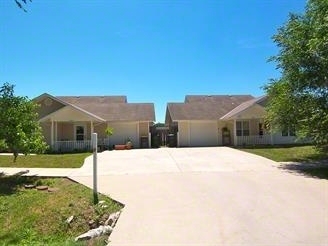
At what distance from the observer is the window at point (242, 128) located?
35.8m

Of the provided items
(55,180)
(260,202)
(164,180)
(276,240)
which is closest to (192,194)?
(260,202)

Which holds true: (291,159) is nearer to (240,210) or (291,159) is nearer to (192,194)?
(192,194)

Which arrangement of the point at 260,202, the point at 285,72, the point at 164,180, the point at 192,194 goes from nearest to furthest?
the point at 260,202, the point at 192,194, the point at 164,180, the point at 285,72

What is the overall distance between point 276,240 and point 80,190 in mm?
7799

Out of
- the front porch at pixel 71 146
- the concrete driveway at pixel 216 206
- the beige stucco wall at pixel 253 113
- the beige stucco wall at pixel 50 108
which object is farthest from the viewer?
the beige stucco wall at pixel 50 108

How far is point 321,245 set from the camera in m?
6.75

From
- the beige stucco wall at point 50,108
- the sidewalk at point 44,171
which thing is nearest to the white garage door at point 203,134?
the beige stucco wall at point 50,108

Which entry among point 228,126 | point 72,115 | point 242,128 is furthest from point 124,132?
point 242,128

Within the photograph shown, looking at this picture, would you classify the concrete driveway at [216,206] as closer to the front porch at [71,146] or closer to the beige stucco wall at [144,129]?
the front porch at [71,146]

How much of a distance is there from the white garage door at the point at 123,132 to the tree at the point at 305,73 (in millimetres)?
17239

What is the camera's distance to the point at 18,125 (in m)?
16.5

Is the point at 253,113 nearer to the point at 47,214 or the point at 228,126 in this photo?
the point at 228,126

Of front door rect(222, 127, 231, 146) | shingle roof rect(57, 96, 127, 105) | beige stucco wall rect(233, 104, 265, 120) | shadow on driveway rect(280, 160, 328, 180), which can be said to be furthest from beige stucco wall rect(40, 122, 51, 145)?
shadow on driveway rect(280, 160, 328, 180)

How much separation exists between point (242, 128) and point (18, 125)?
23344 mm
